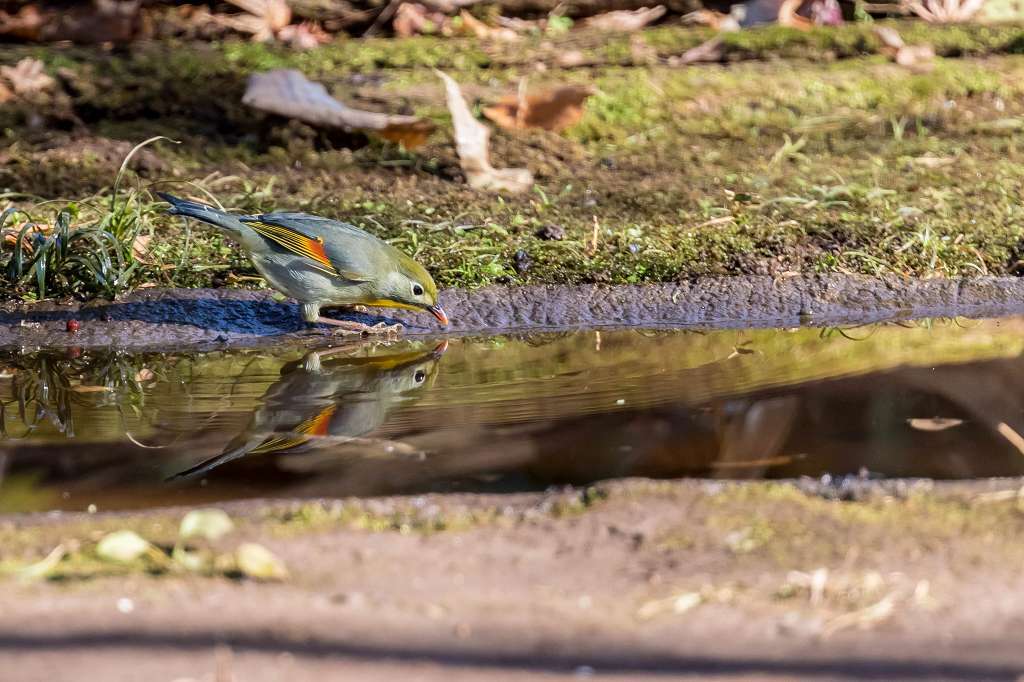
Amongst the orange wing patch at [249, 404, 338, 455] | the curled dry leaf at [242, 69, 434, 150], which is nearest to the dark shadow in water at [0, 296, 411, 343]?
the orange wing patch at [249, 404, 338, 455]

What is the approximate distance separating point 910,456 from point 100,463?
218 centimetres

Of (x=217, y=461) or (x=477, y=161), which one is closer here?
(x=217, y=461)

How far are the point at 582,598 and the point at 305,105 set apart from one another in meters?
4.68

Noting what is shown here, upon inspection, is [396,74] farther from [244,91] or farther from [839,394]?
[839,394]

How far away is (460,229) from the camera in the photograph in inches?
213

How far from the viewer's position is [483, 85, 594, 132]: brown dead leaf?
6.67 meters

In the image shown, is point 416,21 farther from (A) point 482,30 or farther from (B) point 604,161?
(B) point 604,161

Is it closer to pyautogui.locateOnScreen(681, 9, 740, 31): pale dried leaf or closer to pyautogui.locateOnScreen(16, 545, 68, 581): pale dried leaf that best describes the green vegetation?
pyautogui.locateOnScreen(681, 9, 740, 31): pale dried leaf

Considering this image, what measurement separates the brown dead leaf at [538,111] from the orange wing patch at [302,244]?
2389 mm

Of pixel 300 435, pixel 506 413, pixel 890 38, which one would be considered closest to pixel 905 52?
pixel 890 38

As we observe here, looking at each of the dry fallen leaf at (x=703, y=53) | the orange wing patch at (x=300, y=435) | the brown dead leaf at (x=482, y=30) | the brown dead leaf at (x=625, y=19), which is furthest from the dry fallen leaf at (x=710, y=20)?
the orange wing patch at (x=300, y=435)

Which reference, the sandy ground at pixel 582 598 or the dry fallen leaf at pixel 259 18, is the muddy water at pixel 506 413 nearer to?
the sandy ground at pixel 582 598

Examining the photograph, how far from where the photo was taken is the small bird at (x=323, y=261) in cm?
459

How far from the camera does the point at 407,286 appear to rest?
4.68 meters
